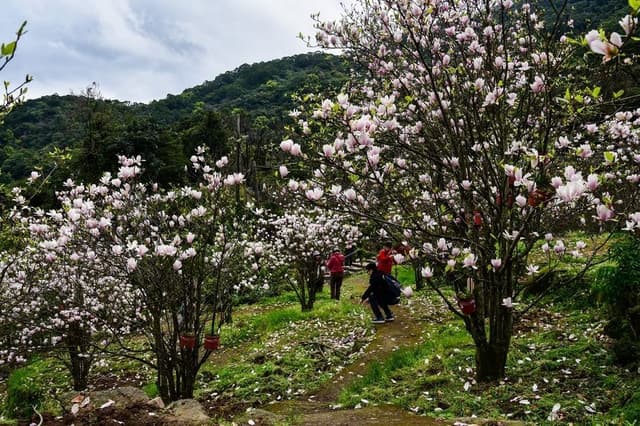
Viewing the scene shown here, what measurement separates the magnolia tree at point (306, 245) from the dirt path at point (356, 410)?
9.71ft

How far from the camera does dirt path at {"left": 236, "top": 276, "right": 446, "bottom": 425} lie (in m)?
4.32

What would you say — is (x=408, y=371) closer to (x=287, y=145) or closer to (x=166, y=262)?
(x=166, y=262)

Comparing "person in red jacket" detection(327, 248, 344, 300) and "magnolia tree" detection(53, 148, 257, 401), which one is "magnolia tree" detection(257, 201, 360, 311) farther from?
"magnolia tree" detection(53, 148, 257, 401)

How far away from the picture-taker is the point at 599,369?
486 centimetres

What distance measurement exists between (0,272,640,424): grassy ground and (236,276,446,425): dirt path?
0.02 metres

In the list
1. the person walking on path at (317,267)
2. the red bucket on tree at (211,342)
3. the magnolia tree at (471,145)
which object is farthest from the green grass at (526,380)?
the person walking on path at (317,267)

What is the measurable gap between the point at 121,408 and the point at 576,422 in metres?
4.07

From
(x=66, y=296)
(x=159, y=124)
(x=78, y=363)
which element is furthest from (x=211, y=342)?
(x=159, y=124)

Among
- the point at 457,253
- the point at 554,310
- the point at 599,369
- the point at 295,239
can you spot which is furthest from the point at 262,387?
the point at 295,239

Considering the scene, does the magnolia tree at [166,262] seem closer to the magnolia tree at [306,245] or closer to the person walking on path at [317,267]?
the magnolia tree at [306,245]

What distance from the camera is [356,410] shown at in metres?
4.93

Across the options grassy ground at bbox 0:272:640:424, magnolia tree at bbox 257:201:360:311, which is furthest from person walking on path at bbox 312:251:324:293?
grassy ground at bbox 0:272:640:424

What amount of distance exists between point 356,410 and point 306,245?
30.6 feet

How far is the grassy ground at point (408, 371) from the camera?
14.5 feet
